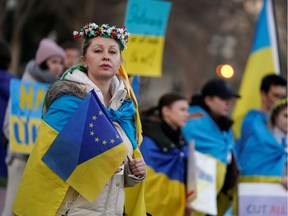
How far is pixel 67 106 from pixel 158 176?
3.24m

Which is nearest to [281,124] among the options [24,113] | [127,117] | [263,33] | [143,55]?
[143,55]

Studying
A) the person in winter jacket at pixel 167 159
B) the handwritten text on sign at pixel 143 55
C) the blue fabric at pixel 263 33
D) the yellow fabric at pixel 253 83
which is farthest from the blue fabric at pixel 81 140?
the blue fabric at pixel 263 33

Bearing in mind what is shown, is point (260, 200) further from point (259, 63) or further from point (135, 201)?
point (135, 201)

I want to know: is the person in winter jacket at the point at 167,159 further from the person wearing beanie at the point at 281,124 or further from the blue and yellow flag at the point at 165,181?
the person wearing beanie at the point at 281,124

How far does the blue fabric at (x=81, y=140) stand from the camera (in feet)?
18.9

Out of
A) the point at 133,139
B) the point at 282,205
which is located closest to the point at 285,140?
the point at 282,205

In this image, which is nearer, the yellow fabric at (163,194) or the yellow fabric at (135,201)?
the yellow fabric at (135,201)

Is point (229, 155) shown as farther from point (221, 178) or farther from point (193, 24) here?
point (193, 24)

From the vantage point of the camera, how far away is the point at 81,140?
18.9 feet

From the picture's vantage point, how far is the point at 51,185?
582 cm

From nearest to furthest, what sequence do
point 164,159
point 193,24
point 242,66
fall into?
point 164,159, point 193,24, point 242,66

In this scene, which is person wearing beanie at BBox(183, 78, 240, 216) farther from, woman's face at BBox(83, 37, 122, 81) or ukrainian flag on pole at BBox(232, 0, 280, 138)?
woman's face at BBox(83, 37, 122, 81)

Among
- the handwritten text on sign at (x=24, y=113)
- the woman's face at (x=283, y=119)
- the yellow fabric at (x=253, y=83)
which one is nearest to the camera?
the handwritten text on sign at (x=24, y=113)

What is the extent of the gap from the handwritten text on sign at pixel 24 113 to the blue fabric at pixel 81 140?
11.4 feet
